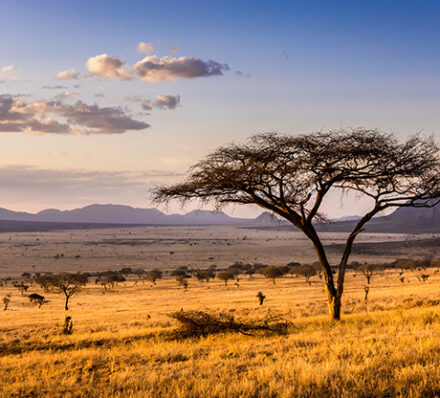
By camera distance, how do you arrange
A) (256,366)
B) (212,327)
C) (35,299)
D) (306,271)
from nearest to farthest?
(256,366) < (212,327) < (35,299) < (306,271)

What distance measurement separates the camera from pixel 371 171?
15625 millimetres

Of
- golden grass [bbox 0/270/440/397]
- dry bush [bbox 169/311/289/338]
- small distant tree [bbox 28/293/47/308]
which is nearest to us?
golden grass [bbox 0/270/440/397]

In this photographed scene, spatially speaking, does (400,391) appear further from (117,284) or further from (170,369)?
(117,284)

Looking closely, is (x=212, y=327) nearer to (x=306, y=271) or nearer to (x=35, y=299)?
(x=35, y=299)

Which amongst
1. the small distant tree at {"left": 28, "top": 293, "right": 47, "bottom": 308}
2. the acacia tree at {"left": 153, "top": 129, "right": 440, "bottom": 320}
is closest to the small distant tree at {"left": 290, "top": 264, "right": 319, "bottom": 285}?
the small distant tree at {"left": 28, "top": 293, "right": 47, "bottom": 308}

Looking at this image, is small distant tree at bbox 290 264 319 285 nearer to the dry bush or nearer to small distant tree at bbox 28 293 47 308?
small distant tree at bbox 28 293 47 308

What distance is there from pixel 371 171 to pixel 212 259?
118343mm

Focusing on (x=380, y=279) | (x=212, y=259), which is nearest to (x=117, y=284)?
(x=380, y=279)

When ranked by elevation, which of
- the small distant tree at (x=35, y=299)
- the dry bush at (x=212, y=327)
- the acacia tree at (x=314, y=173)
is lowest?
the small distant tree at (x=35, y=299)

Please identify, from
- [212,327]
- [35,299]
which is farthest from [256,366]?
[35,299]

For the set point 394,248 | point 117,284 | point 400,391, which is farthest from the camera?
point 394,248

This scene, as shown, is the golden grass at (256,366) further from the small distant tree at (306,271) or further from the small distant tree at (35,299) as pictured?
the small distant tree at (306,271)

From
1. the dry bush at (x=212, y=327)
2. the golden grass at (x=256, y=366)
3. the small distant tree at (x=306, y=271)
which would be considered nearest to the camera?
the golden grass at (x=256, y=366)

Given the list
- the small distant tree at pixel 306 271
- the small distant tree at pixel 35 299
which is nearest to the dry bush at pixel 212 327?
the small distant tree at pixel 35 299
